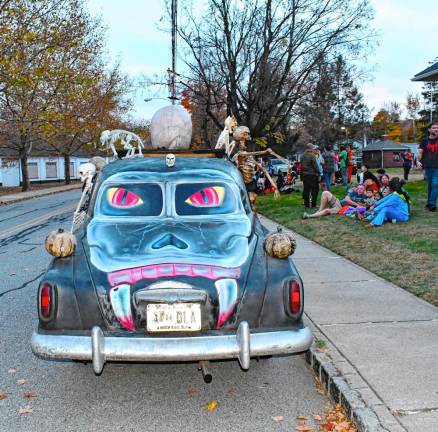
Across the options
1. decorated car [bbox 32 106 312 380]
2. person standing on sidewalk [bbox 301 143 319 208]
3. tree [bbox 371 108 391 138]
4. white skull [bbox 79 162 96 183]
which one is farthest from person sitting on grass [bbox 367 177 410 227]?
tree [bbox 371 108 391 138]

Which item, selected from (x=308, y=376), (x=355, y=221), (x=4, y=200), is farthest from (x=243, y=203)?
(x=4, y=200)

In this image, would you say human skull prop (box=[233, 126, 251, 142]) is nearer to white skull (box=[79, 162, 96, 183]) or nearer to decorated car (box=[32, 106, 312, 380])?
white skull (box=[79, 162, 96, 183])

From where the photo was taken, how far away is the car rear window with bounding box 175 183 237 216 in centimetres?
520

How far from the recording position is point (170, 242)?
4.37 m

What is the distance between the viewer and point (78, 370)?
186 inches

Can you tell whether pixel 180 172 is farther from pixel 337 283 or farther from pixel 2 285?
pixel 2 285

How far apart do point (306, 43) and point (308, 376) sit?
21.0 m

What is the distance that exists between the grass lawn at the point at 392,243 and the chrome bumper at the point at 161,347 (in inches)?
121

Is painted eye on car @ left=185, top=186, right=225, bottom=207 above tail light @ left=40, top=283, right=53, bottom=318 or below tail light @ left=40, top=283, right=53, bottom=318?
above

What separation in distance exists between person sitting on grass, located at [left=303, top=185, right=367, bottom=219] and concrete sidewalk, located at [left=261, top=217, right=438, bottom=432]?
5792 mm

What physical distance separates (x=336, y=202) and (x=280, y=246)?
10.1m

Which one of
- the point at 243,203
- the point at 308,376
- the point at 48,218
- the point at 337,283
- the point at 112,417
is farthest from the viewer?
the point at 48,218

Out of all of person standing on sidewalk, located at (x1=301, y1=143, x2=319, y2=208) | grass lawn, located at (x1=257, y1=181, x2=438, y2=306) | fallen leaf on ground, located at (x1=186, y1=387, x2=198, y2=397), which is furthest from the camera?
person standing on sidewalk, located at (x1=301, y1=143, x2=319, y2=208)

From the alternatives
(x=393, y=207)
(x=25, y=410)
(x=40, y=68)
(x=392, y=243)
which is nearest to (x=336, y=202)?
(x=393, y=207)
